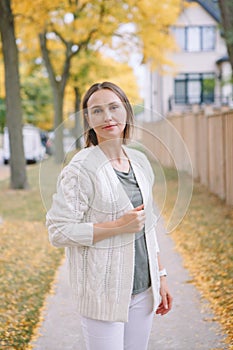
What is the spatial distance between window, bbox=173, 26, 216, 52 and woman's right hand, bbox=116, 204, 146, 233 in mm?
40483

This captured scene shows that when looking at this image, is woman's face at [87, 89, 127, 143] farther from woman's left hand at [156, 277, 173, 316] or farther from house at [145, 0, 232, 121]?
house at [145, 0, 232, 121]

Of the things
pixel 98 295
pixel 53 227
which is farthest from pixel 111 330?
pixel 53 227

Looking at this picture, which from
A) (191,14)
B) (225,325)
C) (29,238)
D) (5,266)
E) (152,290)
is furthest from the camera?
(191,14)

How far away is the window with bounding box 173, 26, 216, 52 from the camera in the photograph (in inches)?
1665

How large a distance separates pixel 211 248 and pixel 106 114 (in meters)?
6.45

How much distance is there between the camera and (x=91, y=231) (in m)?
2.67

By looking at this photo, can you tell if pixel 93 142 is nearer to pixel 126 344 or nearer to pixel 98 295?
pixel 98 295

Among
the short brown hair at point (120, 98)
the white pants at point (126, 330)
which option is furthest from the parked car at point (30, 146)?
the short brown hair at point (120, 98)

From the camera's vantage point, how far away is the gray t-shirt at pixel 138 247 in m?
2.78

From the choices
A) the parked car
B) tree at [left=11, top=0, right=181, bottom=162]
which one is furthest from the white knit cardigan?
the parked car

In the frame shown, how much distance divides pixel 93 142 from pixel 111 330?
78 centimetres

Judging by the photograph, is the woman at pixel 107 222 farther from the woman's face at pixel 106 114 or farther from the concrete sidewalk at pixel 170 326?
the concrete sidewalk at pixel 170 326

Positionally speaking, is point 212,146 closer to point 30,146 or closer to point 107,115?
point 107,115

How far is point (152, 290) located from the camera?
9.59 ft
